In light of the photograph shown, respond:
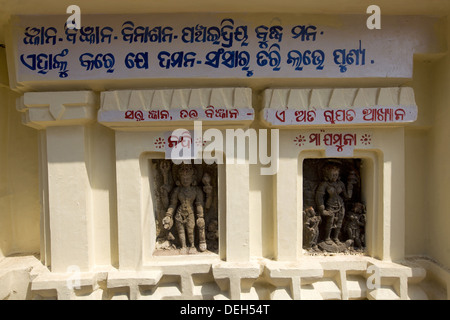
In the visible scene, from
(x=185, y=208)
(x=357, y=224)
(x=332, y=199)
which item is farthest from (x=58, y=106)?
(x=357, y=224)

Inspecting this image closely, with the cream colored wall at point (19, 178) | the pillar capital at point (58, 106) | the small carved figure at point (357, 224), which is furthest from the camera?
the cream colored wall at point (19, 178)

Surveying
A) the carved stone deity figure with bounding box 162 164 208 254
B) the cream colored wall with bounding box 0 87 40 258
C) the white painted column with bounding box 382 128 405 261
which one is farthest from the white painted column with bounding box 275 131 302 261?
the cream colored wall with bounding box 0 87 40 258

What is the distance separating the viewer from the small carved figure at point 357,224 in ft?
11.0

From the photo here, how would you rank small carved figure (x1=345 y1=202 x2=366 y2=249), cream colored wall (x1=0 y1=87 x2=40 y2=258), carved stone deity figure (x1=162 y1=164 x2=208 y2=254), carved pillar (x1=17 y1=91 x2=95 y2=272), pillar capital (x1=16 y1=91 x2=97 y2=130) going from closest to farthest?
pillar capital (x1=16 y1=91 x2=97 y2=130), carved pillar (x1=17 y1=91 x2=95 y2=272), carved stone deity figure (x1=162 y1=164 x2=208 y2=254), small carved figure (x1=345 y1=202 x2=366 y2=249), cream colored wall (x1=0 y1=87 x2=40 y2=258)

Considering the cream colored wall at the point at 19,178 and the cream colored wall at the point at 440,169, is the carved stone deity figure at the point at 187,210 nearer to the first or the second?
the cream colored wall at the point at 19,178

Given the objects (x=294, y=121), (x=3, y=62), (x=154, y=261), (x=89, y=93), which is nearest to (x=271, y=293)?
(x=154, y=261)

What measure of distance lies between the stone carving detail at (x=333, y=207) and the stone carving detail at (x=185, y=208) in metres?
1.29

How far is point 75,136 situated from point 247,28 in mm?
2442

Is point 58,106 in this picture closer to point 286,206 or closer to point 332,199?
point 286,206

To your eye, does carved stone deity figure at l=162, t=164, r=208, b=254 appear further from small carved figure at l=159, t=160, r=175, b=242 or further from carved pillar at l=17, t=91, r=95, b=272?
carved pillar at l=17, t=91, r=95, b=272

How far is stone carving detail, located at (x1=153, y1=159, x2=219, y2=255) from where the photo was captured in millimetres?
3229

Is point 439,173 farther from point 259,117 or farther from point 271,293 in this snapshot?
point 271,293

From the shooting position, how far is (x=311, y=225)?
10.8ft

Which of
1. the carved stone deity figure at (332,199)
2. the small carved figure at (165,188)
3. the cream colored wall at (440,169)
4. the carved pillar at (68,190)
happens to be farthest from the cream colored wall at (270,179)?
the carved stone deity figure at (332,199)
